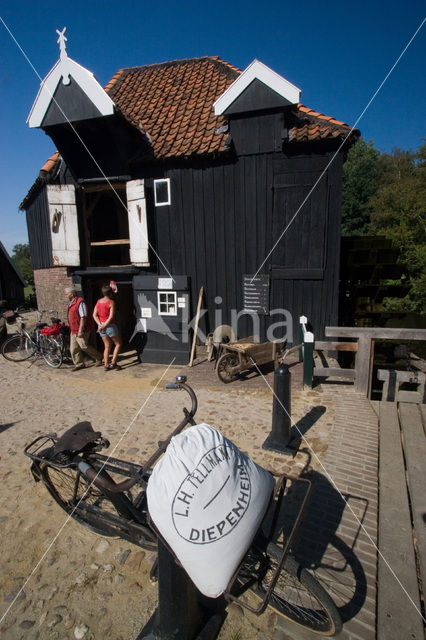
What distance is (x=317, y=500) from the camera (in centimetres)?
340

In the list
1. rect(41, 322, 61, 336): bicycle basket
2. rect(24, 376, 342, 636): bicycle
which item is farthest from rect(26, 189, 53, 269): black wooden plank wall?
rect(24, 376, 342, 636): bicycle

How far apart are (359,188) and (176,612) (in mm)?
43176

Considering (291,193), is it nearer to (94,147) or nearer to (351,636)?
(94,147)

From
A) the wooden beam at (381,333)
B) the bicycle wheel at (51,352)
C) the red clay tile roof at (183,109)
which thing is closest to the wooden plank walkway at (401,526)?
the wooden beam at (381,333)

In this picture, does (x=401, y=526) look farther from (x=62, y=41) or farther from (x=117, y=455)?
(x=62, y=41)

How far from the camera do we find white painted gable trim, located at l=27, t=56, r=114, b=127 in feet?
24.2

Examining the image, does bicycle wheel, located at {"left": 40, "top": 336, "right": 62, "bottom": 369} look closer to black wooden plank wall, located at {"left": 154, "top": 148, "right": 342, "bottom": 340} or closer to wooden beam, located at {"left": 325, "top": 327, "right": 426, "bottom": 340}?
black wooden plank wall, located at {"left": 154, "top": 148, "right": 342, "bottom": 340}

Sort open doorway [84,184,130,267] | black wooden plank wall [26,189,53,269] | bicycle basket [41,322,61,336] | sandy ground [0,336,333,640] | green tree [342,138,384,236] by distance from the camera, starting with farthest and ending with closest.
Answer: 1. green tree [342,138,384,236]
2. open doorway [84,184,130,267]
3. black wooden plank wall [26,189,53,269]
4. bicycle basket [41,322,61,336]
5. sandy ground [0,336,333,640]

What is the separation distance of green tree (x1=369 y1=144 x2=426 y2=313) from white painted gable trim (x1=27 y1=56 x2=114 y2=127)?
21529 millimetres

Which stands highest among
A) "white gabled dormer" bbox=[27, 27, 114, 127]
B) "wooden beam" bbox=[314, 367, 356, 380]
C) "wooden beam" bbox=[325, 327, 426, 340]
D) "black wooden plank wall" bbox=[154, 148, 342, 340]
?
"white gabled dormer" bbox=[27, 27, 114, 127]

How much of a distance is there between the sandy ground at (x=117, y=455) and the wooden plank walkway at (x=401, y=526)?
741 mm

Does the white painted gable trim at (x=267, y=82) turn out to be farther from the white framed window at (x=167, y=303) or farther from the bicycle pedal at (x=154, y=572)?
the bicycle pedal at (x=154, y=572)

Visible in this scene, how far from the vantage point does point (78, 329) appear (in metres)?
8.35

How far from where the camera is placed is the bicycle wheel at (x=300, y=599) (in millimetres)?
2004
